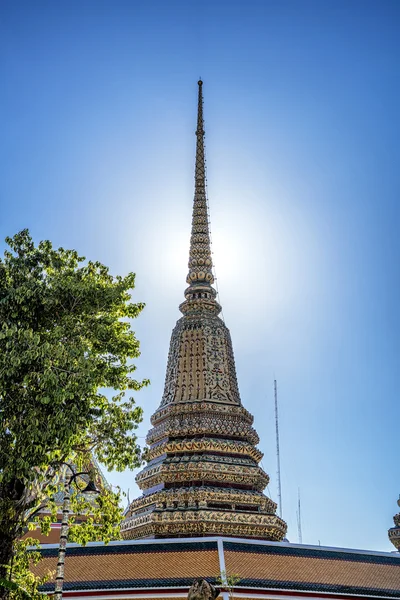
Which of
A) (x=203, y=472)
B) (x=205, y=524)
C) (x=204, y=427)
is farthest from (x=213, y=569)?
(x=204, y=427)

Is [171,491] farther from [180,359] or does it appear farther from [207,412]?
[180,359]

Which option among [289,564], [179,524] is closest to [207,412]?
[179,524]

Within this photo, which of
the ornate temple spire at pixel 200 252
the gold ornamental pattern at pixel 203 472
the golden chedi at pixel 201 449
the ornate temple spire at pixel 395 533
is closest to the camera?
the golden chedi at pixel 201 449

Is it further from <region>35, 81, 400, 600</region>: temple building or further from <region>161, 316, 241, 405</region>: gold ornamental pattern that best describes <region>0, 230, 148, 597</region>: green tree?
<region>161, 316, 241, 405</region>: gold ornamental pattern

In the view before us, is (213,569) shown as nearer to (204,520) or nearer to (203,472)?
(204,520)

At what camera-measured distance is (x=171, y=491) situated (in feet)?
66.2

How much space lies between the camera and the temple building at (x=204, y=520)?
52.1 feet

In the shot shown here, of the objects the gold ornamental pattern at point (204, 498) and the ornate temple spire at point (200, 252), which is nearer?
the gold ornamental pattern at point (204, 498)

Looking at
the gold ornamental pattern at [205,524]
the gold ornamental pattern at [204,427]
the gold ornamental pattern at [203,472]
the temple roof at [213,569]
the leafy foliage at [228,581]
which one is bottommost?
the leafy foliage at [228,581]

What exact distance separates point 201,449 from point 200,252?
9.32 metres

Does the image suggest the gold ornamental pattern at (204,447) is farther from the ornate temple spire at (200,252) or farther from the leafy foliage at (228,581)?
the ornate temple spire at (200,252)

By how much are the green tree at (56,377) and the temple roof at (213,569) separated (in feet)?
11.6

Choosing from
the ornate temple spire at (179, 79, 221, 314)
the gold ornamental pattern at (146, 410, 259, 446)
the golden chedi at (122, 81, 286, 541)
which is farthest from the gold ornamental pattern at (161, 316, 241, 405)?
the ornate temple spire at (179, 79, 221, 314)

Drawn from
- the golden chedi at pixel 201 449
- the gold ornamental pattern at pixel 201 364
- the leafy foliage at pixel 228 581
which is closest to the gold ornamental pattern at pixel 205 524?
the golden chedi at pixel 201 449
